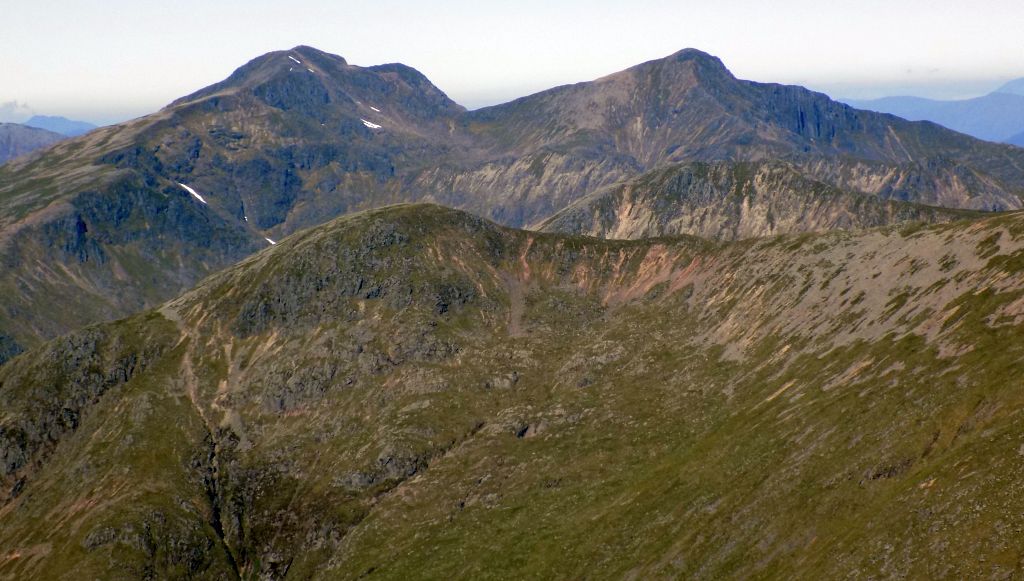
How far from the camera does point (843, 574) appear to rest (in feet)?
307

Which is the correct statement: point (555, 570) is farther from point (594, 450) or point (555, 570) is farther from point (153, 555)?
point (153, 555)

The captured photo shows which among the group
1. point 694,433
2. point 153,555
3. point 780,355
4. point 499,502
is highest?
point 780,355

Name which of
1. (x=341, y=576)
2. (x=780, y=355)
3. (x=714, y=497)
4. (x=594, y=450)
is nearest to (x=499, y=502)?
(x=594, y=450)

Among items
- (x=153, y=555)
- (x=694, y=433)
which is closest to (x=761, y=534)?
(x=694, y=433)

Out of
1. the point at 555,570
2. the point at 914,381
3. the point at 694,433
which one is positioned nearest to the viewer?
the point at 914,381

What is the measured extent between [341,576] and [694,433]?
285 ft

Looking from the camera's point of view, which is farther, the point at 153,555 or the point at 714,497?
the point at 153,555

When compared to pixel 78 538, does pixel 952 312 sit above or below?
above

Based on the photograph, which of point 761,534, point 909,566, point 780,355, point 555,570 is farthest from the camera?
point 780,355

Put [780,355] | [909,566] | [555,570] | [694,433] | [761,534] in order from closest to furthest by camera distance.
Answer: [909,566], [761,534], [555,570], [694,433], [780,355]

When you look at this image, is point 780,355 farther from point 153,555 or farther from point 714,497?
point 153,555

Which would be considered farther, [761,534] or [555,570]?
[555,570]

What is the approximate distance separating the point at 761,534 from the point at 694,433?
6264 cm

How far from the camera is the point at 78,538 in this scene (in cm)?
19662
